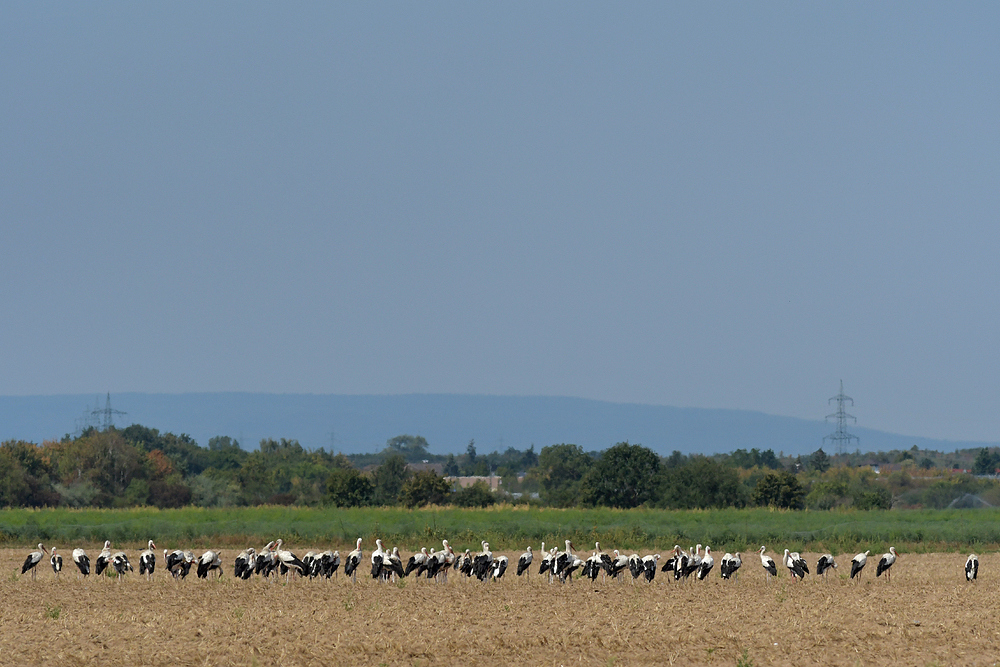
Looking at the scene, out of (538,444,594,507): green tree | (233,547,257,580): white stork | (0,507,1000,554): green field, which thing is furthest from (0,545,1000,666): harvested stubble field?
(538,444,594,507): green tree

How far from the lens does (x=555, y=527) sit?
164ft

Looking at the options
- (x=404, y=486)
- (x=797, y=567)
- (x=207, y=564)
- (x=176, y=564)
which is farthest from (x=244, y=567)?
(x=404, y=486)

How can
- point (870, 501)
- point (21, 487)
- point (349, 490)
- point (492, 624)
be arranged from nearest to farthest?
point (492, 624) < point (349, 490) < point (870, 501) < point (21, 487)

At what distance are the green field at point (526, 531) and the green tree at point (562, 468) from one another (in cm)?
3200

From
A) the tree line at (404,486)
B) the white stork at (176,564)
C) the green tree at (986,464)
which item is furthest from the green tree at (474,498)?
the green tree at (986,464)

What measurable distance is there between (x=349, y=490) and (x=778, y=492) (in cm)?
2683

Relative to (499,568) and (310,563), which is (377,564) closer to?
(310,563)

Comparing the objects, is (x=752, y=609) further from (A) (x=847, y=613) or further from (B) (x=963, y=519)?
(B) (x=963, y=519)

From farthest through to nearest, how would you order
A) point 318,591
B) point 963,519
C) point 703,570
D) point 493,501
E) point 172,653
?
point 493,501, point 963,519, point 703,570, point 318,591, point 172,653

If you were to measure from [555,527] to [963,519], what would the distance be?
21.8 m

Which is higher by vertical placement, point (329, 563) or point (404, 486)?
Result: point (404, 486)

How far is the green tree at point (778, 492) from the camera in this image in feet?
261

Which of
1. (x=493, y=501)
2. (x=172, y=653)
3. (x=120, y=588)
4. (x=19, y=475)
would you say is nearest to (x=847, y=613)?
(x=172, y=653)

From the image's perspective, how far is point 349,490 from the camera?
78.9 meters
